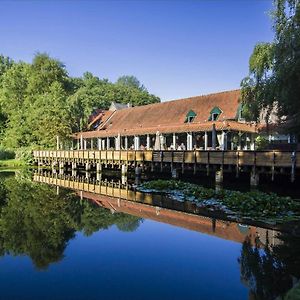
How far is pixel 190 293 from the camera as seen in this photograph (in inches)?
302

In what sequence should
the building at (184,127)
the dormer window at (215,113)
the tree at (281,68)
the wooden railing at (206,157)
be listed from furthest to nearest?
the dormer window at (215,113) → the building at (184,127) → the wooden railing at (206,157) → the tree at (281,68)

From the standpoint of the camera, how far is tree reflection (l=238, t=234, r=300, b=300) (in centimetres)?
766

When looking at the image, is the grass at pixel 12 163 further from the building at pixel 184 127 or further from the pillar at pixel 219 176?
the pillar at pixel 219 176

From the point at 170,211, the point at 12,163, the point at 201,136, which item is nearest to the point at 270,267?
the point at 170,211

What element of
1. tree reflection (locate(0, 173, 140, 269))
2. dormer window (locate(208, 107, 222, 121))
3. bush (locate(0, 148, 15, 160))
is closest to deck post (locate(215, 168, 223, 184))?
tree reflection (locate(0, 173, 140, 269))

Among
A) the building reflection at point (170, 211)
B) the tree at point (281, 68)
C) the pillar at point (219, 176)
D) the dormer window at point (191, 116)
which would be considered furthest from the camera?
the dormer window at point (191, 116)

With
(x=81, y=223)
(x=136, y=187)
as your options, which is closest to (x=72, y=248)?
(x=81, y=223)

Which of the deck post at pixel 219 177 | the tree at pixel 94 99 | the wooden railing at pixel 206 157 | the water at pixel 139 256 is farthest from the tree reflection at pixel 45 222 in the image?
the tree at pixel 94 99

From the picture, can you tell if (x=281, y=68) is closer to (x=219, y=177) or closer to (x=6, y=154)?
(x=219, y=177)

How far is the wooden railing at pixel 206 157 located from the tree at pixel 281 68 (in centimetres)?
169

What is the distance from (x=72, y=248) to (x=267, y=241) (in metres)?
5.58

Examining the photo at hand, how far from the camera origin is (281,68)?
17.0 meters

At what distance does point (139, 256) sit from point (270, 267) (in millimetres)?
3457

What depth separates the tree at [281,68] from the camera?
54.6ft
